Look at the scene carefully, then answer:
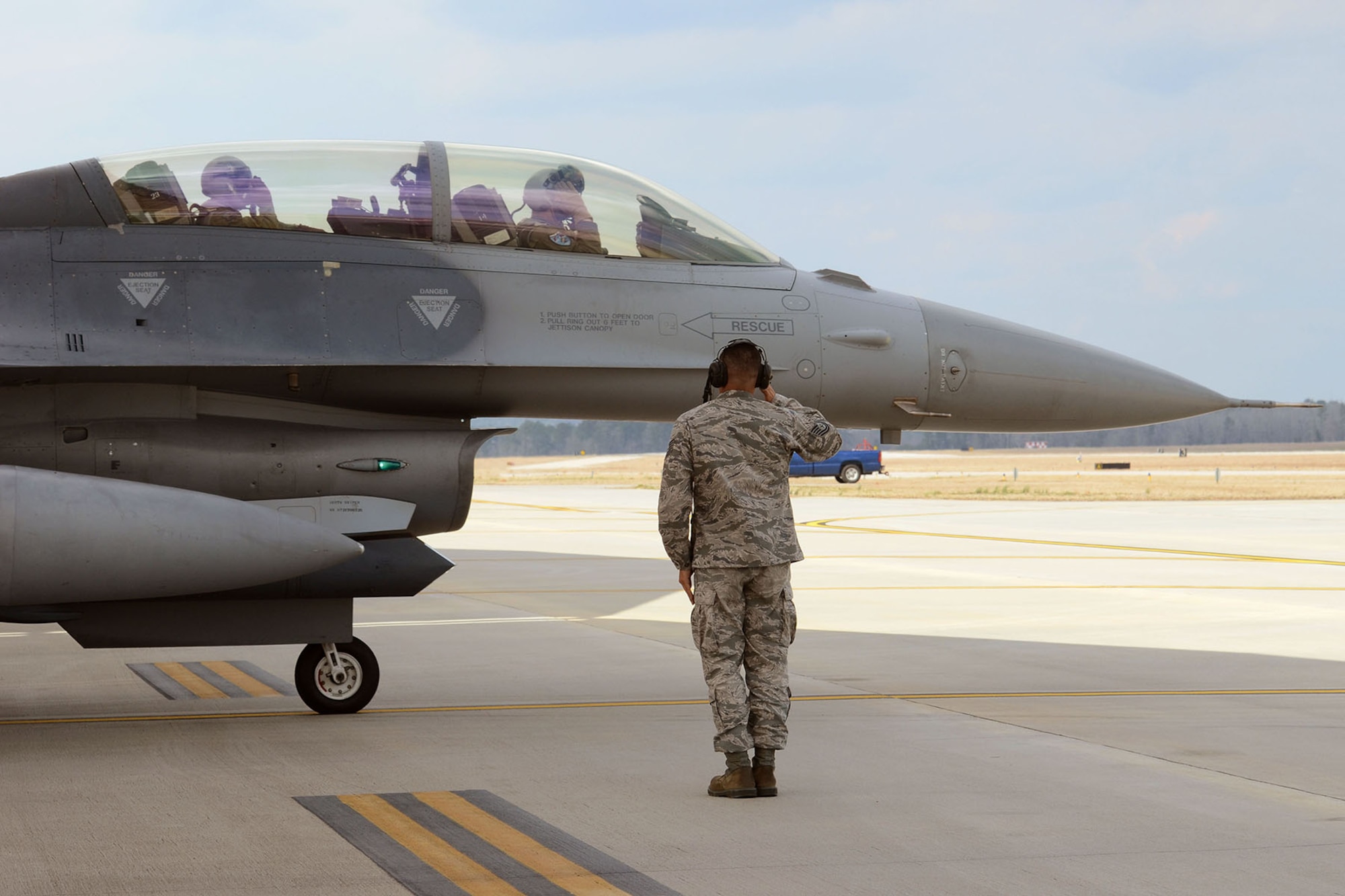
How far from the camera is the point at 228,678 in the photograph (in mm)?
9609

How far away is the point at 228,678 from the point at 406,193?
3737mm

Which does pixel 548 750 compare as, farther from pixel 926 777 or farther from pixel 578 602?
pixel 578 602

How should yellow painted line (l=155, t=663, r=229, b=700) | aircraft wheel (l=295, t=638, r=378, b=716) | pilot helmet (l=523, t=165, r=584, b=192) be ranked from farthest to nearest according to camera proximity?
yellow painted line (l=155, t=663, r=229, b=700) < pilot helmet (l=523, t=165, r=584, b=192) < aircraft wheel (l=295, t=638, r=378, b=716)

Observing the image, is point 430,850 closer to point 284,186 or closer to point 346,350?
point 346,350

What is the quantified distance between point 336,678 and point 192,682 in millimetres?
1876

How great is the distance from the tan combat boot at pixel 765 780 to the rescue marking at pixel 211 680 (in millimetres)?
4013

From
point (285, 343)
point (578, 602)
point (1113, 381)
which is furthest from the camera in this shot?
point (578, 602)

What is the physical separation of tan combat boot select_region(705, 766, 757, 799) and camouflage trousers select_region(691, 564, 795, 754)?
0.45 feet

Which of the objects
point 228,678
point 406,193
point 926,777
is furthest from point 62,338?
point 926,777

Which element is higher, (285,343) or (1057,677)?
(285,343)

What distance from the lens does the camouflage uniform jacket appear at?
20.2 ft

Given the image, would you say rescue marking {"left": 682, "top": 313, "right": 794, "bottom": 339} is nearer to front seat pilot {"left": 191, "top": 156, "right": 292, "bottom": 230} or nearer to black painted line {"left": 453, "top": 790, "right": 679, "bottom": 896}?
front seat pilot {"left": 191, "top": 156, "right": 292, "bottom": 230}

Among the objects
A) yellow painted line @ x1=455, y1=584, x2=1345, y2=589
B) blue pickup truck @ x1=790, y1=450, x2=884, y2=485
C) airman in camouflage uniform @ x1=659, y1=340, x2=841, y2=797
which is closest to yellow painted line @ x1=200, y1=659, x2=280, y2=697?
airman in camouflage uniform @ x1=659, y1=340, x2=841, y2=797

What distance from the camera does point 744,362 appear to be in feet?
20.7
